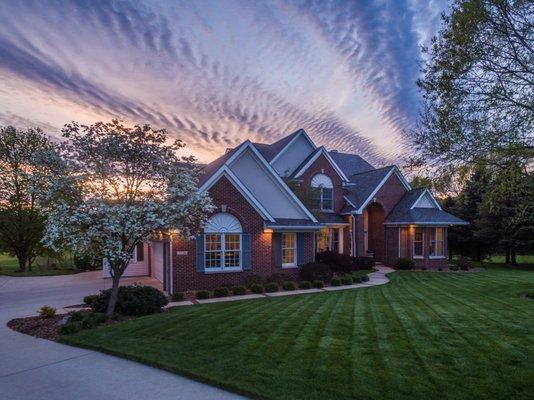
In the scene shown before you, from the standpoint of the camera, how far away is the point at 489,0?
688cm

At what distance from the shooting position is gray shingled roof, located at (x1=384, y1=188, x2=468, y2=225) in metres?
26.5

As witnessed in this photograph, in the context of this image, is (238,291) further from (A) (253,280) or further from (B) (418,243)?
(B) (418,243)

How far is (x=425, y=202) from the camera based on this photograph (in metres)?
28.2

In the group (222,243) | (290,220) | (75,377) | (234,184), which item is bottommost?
(75,377)

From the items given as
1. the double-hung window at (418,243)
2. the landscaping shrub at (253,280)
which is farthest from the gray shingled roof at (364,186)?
the landscaping shrub at (253,280)

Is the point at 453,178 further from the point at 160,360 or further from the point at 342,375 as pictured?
the point at 160,360

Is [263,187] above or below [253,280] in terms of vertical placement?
above

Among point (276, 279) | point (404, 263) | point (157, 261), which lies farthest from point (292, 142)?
point (157, 261)

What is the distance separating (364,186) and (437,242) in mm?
6895

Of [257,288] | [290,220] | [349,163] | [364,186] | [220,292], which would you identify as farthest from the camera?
[349,163]

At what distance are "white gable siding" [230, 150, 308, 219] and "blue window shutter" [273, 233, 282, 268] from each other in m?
1.46

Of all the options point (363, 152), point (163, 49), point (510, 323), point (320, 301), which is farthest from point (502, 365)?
point (363, 152)

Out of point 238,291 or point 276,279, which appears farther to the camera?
point 276,279

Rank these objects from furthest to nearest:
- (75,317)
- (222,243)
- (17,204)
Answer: (17,204)
(222,243)
(75,317)
